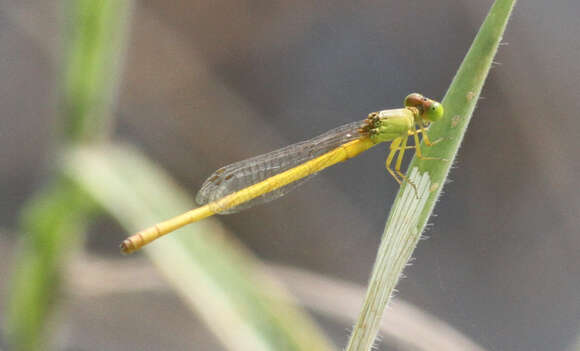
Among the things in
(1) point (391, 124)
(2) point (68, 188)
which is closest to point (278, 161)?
(1) point (391, 124)

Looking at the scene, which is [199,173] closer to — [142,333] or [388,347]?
[142,333]

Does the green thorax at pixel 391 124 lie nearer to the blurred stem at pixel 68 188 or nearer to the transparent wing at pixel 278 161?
the transparent wing at pixel 278 161

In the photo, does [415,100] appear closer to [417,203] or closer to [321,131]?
[417,203]

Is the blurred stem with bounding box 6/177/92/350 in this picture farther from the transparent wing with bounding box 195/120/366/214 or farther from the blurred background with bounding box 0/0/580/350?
the transparent wing with bounding box 195/120/366/214

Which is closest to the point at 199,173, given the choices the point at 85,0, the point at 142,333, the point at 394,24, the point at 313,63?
the point at 313,63

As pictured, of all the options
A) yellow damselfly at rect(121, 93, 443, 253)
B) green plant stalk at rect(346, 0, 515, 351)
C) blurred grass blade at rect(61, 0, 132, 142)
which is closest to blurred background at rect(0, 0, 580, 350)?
yellow damselfly at rect(121, 93, 443, 253)

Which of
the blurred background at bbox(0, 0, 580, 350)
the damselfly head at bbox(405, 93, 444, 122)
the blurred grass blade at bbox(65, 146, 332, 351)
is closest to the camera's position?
the blurred grass blade at bbox(65, 146, 332, 351)
